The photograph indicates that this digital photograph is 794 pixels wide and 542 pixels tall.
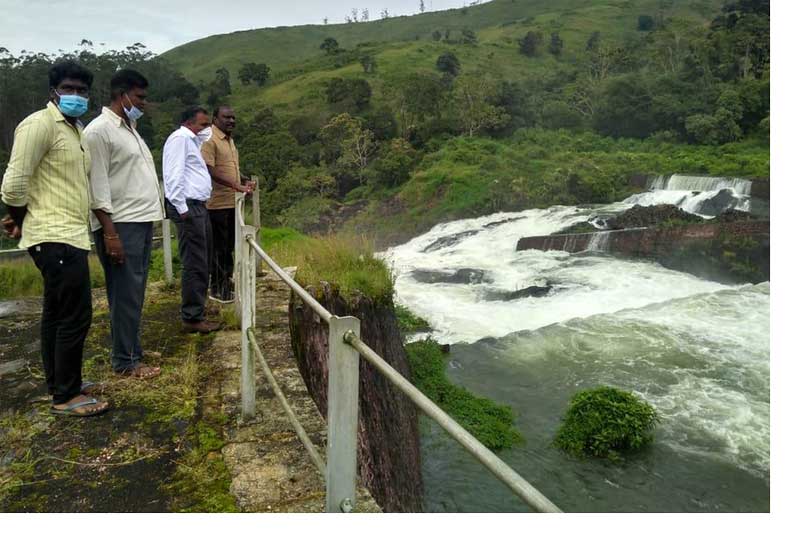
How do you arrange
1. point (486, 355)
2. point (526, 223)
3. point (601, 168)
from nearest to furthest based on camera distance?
point (486, 355), point (526, 223), point (601, 168)

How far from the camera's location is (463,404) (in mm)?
8383

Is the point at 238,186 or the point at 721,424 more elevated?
the point at 238,186

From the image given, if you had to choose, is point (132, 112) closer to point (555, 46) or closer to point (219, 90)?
point (219, 90)

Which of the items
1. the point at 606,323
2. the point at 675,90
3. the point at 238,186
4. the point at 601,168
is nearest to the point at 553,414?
the point at 606,323

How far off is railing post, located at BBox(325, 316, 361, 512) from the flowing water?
488 cm

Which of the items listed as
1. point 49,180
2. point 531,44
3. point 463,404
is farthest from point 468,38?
point 49,180

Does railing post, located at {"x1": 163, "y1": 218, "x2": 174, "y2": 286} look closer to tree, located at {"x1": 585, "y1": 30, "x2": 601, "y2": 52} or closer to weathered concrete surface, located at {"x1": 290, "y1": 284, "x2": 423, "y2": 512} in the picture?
weathered concrete surface, located at {"x1": 290, "y1": 284, "x2": 423, "y2": 512}

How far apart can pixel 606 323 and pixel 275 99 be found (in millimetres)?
35815

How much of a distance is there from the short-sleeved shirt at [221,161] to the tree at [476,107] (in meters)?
27.6

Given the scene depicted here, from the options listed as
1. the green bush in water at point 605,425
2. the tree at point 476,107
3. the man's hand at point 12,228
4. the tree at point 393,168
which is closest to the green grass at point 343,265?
the green bush in water at point 605,425

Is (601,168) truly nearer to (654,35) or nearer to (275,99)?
(654,35)

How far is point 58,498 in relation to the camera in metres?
2.21

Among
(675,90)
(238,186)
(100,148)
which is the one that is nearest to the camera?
(100,148)

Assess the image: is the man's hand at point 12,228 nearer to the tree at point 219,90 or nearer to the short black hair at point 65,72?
the short black hair at point 65,72
